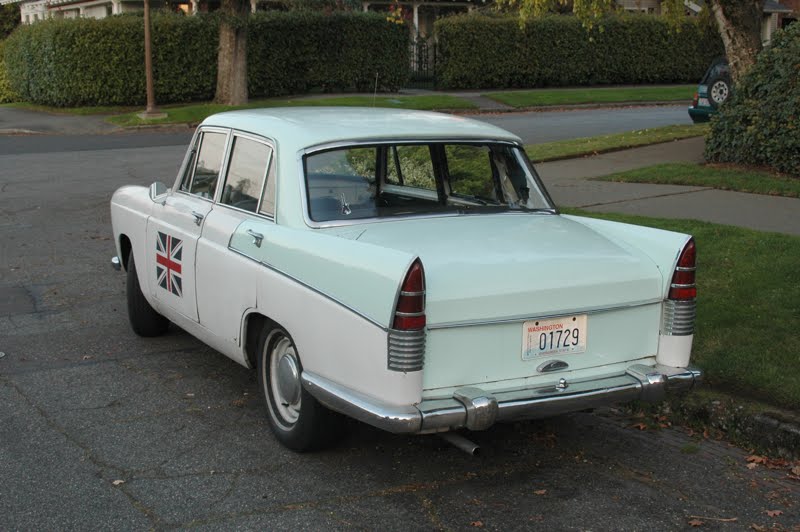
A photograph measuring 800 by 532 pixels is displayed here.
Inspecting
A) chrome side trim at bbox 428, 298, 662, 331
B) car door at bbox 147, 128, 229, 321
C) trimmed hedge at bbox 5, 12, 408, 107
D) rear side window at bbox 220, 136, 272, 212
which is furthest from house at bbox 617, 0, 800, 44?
chrome side trim at bbox 428, 298, 662, 331

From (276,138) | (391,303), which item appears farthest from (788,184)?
(391,303)

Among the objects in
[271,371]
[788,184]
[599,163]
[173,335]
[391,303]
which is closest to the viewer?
[391,303]

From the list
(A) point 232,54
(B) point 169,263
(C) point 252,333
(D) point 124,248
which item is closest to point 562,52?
(A) point 232,54

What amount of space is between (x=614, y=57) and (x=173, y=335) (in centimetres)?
3259

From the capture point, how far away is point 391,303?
4219mm

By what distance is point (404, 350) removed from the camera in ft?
13.9

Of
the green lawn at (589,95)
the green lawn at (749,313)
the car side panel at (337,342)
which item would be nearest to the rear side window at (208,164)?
the car side panel at (337,342)

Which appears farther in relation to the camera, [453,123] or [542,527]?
[453,123]

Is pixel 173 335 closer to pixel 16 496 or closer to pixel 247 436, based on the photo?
pixel 247 436

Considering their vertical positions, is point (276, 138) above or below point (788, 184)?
above

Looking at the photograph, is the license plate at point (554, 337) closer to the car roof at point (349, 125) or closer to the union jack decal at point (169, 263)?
the car roof at point (349, 125)

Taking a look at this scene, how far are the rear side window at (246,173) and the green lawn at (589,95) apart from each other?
25190 millimetres

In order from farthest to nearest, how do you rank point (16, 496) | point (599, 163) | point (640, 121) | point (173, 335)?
point (640, 121) → point (599, 163) → point (173, 335) → point (16, 496)

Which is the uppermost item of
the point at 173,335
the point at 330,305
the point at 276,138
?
the point at 276,138
